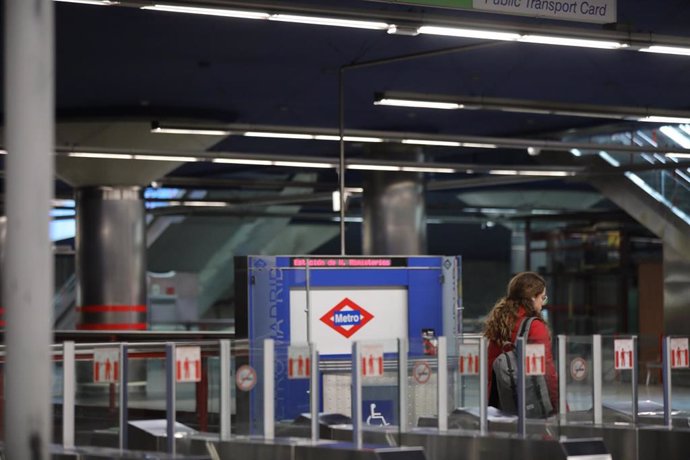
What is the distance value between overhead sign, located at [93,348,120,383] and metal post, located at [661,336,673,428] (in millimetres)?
4548

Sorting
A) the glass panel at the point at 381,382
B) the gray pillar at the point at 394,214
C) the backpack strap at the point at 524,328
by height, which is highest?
the gray pillar at the point at 394,214

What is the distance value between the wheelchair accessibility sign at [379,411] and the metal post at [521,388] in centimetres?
94

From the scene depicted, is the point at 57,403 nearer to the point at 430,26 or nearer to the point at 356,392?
the point at 356,392

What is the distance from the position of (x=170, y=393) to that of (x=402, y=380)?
63.0 inches

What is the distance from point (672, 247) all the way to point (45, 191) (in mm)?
21496

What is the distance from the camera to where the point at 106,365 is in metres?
9.07

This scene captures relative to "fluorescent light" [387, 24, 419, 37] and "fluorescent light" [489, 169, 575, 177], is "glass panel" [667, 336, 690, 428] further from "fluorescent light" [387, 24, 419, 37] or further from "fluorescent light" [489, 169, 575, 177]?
"fluorescent light" [489, 169, 575, 177]

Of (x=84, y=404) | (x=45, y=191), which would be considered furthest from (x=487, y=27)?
(x=45, y=191)

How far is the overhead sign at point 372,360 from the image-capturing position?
915 centimetres

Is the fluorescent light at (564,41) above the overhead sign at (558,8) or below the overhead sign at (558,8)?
below

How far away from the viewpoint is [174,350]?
8961 millimetres

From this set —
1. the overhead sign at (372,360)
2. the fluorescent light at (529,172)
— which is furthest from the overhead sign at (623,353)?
the fluorescent light at (529,172)

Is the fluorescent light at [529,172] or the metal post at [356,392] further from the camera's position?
the fluorescent light at [529,172]

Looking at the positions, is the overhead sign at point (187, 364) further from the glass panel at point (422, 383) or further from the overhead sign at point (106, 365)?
the glass panel at point (422, 383)
